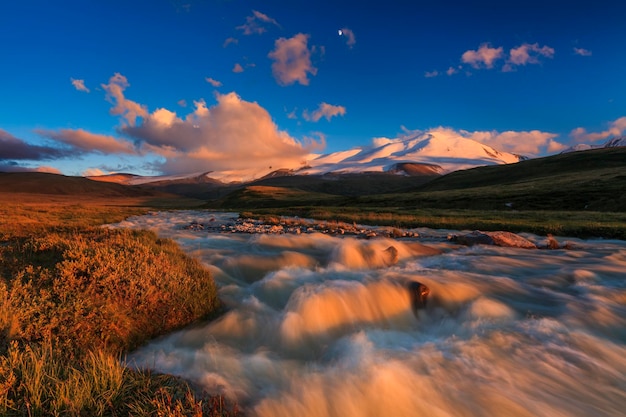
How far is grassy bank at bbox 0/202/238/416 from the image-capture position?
3203 mm

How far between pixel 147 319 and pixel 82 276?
1.57 meters

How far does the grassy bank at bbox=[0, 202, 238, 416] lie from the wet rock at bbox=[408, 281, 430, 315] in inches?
185

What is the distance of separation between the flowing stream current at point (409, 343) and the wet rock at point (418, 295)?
0.41ft

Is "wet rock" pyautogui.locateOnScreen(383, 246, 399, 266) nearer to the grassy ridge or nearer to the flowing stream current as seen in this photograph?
the flowing stream current

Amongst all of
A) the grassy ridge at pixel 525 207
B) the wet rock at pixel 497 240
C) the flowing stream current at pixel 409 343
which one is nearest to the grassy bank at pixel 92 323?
the flowing stream current at pixel 409 343

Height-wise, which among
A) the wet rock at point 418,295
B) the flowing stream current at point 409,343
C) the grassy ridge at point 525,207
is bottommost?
the flowing stream current at point 409,343

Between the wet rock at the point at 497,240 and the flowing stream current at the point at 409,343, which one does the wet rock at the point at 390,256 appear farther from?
the wet rock at the point at 497,240

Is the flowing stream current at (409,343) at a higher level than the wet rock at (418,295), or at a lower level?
lower

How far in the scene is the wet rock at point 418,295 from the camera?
26.5ft

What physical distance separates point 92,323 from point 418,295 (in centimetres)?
685

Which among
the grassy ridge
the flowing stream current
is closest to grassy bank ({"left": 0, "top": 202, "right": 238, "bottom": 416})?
the flowing stream current

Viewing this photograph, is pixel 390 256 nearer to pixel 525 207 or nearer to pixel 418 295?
pixel 418 295

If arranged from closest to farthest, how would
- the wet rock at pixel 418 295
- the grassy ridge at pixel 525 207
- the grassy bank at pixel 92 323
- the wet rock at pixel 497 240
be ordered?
the grassy bank at pixel 92 323 < the wet rock at pixel 418 295 < the wet rock at pixel 497 240 < the grassy ridge at pixel 525 207

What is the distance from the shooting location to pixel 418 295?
8297 mm
